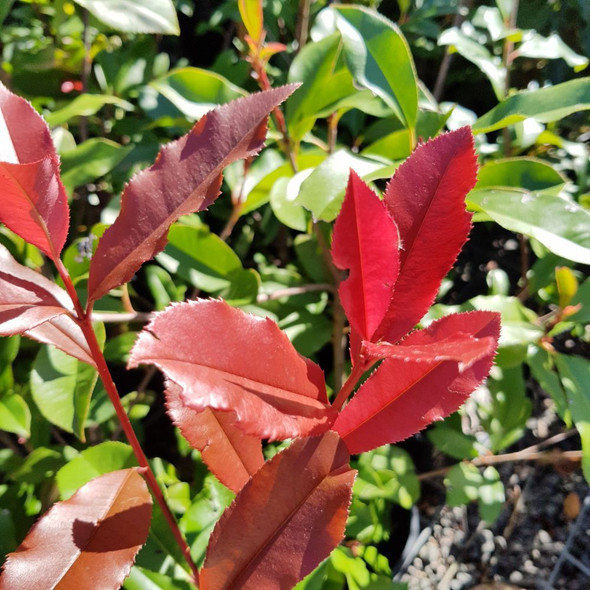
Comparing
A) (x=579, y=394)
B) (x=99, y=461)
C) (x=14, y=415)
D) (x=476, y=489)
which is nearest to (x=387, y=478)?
(x=476, y=489)

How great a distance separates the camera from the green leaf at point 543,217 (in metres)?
0.65

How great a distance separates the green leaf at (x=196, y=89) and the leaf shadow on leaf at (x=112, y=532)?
65 cm

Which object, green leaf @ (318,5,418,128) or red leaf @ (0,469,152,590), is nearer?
red leaf @ (0,469,152,590)

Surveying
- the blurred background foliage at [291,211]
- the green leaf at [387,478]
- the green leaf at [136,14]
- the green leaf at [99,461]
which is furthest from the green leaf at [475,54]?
the green leaf at [99,461]

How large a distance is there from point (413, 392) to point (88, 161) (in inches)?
27.8

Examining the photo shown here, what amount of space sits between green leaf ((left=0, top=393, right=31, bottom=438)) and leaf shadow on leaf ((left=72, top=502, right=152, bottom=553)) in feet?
1.15

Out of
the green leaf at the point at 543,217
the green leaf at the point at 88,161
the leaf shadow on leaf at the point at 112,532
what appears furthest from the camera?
the green leaf at the point at 88,161

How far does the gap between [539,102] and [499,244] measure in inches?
36.9

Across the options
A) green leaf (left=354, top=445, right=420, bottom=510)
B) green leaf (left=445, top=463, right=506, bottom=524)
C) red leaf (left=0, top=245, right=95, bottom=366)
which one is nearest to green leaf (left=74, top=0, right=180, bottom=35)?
red leaf (left=0, top=245, right=95, bottom=366)

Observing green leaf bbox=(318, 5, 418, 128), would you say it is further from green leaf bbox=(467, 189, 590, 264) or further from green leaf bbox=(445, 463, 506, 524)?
green leaf bbox=(445, 463, 506, 524)

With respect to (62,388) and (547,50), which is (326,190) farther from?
(547,50)

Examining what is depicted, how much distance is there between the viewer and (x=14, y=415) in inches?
30.9

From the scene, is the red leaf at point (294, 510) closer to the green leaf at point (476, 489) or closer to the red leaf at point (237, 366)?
the red leaf at point (237, 366)

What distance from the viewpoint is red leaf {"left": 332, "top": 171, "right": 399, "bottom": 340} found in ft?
1.35
